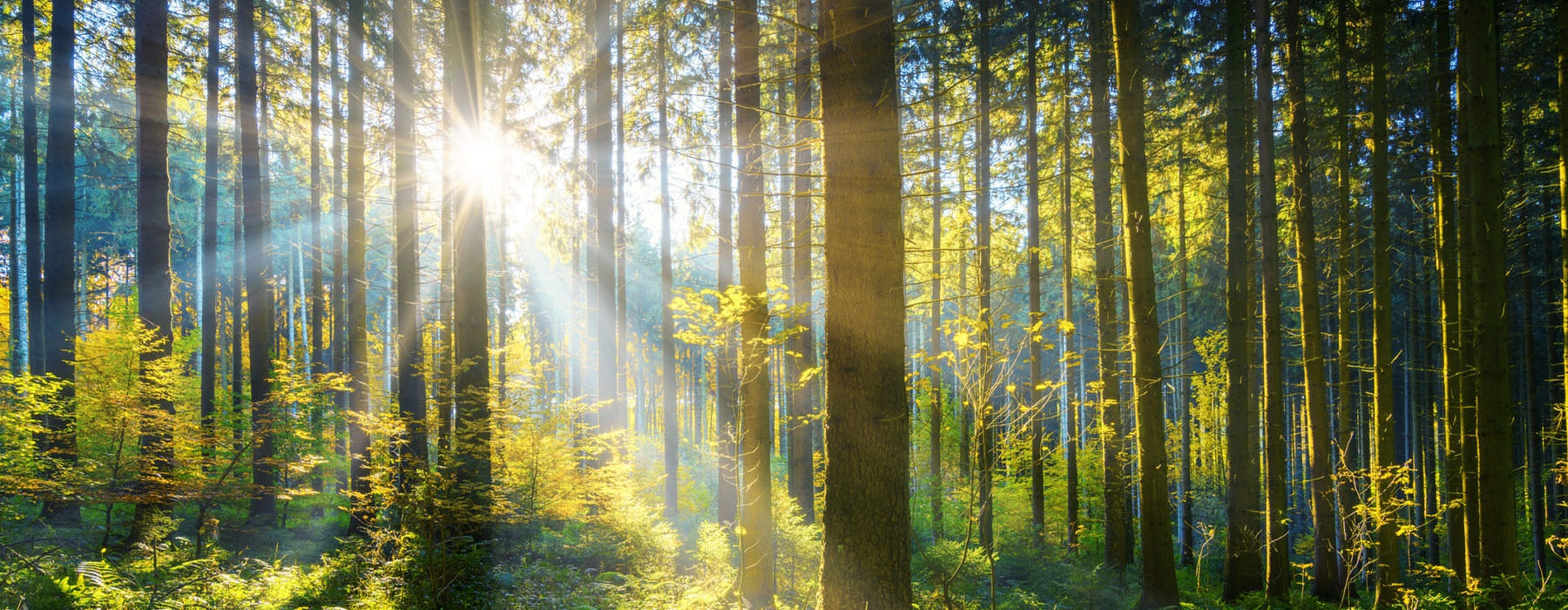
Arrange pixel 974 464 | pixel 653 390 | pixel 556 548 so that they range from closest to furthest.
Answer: pixel 974 464
pixel 556 548
pixel 653 390

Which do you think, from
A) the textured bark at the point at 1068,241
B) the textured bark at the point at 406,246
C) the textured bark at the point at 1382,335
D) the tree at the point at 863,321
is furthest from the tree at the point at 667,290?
the textured bark at the point at 1382,335

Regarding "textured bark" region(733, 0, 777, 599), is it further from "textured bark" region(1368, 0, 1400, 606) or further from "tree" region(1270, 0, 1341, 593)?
"textured bark" region(1368, 0, 1400, 606)

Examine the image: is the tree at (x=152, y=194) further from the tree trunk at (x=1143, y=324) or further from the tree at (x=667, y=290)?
the tree trunk at (x=1143, y=324)

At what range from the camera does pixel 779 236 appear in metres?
12.7

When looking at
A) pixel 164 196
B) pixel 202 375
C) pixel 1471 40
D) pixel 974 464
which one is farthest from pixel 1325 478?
pixel 202 375

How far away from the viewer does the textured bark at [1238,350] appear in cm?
777

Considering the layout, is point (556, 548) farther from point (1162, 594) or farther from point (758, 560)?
point (1162, 594)

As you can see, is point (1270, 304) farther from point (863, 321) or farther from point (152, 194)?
point (152, 194)

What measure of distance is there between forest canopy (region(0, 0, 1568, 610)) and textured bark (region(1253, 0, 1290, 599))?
6 centimetres

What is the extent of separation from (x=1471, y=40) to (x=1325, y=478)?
18.2 ft

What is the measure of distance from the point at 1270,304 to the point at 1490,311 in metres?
2.00

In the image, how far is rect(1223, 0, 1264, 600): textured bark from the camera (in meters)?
7.77

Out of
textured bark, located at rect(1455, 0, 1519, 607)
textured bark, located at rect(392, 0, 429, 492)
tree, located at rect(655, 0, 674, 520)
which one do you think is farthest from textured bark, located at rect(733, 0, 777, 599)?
textured bark, located at rect(1455, 0, 1519, 607)

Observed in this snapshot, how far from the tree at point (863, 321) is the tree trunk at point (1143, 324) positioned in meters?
3.77
